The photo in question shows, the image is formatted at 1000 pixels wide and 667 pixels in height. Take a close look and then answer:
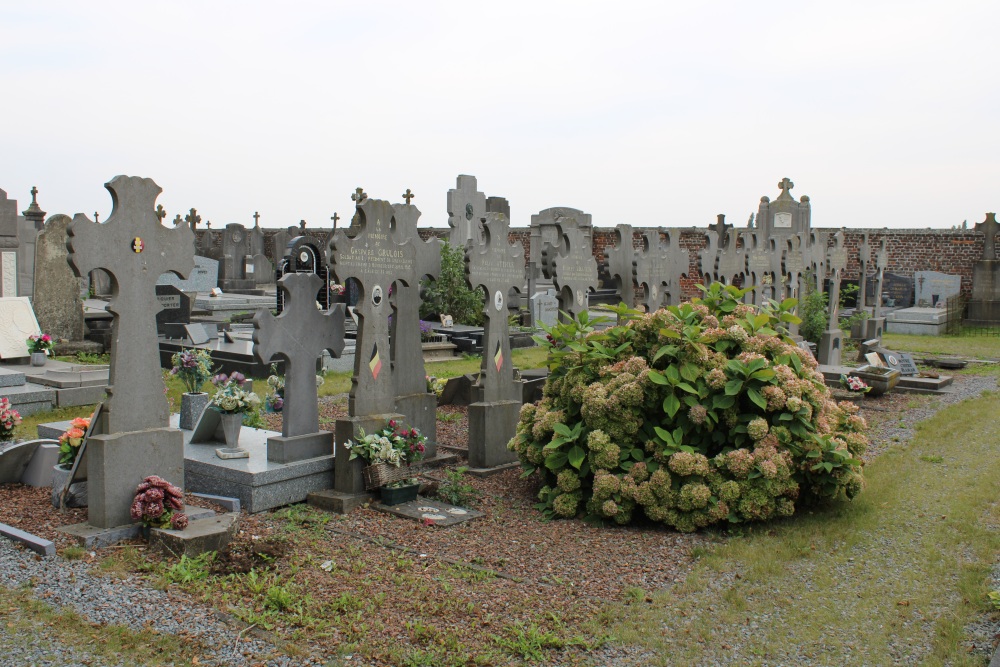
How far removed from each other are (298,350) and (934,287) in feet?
71.9

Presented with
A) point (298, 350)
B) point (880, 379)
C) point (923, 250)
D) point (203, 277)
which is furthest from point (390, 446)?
point (923, 250)

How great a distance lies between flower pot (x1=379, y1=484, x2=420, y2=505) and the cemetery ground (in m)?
0.21

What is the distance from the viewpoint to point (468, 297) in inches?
731

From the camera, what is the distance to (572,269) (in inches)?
386

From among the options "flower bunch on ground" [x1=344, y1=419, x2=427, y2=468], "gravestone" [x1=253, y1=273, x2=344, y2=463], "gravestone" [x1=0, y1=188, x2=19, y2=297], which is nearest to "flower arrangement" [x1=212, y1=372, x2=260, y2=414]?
"gravestone" [x1=253, y1=273, x2=344, y2=463]

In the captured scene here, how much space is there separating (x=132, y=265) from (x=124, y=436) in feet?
3.81

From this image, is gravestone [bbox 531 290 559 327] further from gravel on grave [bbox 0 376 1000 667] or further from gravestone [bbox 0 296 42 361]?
gravel on grave [bbox 0 376 1000 667]

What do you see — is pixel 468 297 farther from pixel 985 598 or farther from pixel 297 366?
pixel 985 598

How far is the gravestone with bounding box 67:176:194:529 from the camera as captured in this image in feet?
19.1

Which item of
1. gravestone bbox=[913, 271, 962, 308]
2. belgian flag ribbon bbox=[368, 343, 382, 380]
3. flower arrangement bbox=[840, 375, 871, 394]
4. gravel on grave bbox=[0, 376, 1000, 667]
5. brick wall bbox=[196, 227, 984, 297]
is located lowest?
gravel on grave bbox=[0, 376, 1000, 667]

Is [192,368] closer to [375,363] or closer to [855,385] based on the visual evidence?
[375,363]

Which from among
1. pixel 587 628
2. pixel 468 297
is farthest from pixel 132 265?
pixel 468 297

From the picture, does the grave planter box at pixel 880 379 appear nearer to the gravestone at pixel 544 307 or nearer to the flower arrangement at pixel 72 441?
the gravestone at pixel 544 307

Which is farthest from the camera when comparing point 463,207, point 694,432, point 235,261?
point 235,261
